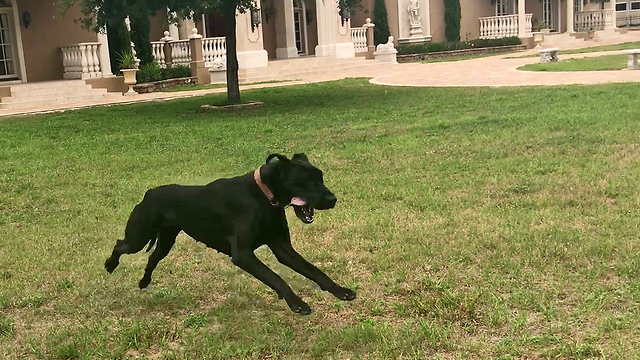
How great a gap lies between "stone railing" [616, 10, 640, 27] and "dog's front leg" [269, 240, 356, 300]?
163 ft

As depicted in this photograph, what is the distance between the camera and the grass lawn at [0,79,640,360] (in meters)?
3.62

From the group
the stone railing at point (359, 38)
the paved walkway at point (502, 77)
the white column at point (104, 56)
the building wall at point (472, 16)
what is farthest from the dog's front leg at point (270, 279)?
the building wall at point (472, 16)

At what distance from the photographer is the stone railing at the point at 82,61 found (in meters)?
21.6

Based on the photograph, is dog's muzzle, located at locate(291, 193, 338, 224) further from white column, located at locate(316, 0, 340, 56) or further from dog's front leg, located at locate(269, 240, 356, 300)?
white column, located at locate(316, 0, 340, 56)

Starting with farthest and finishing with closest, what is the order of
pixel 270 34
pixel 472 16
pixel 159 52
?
pixel 472 16 < pixel 270 34 < pixel 159 52

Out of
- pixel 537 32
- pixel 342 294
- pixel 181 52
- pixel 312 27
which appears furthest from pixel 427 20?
pixel 342 294

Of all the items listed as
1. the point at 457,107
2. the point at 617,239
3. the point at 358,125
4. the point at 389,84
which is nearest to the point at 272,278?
Result: the point at 617,239

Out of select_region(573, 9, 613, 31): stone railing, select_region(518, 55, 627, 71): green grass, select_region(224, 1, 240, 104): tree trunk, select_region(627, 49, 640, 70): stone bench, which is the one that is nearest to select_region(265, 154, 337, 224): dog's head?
select_region(224, 1, 240, 104): tree trunk

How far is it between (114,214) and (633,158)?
202 inches

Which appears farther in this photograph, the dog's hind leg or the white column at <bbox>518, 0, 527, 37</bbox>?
the white column at <bbox>518, 0, 527, 37</bbox>

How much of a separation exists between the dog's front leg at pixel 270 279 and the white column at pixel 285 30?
2756 centimetres

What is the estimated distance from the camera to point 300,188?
11.8 ft

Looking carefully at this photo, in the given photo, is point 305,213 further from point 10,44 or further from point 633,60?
point 10,44

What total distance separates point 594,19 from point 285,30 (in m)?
22.6
